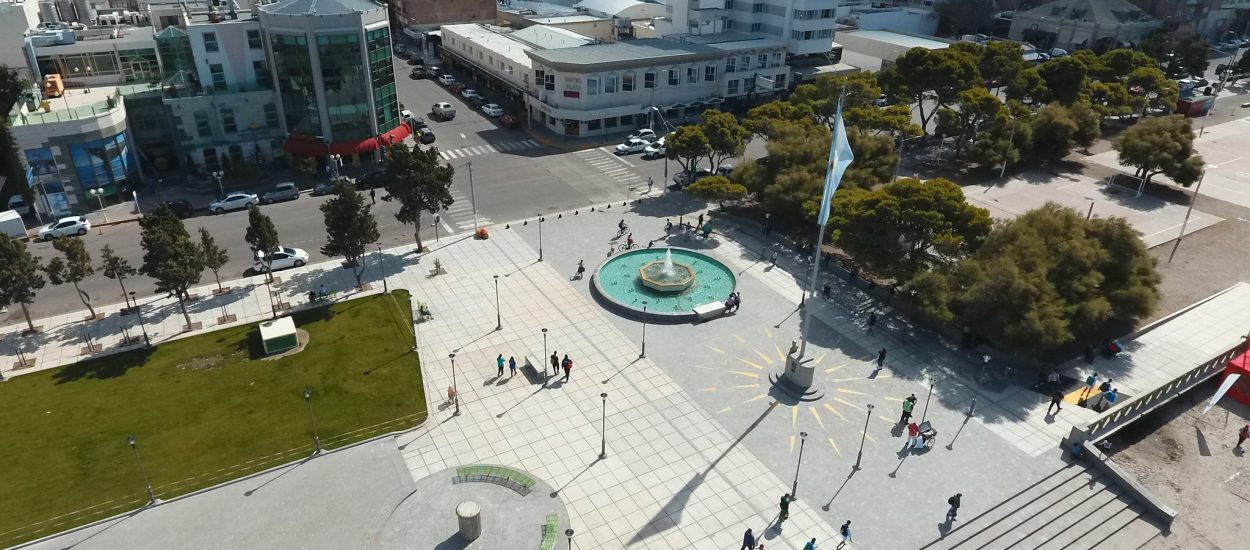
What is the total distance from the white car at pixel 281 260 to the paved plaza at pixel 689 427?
1141mm

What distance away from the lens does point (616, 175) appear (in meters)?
74.9

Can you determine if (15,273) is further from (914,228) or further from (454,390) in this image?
(914,228)

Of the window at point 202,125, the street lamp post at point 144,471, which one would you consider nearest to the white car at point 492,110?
the window at point 202,125

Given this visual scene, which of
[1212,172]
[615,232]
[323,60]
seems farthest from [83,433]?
[1212,172]

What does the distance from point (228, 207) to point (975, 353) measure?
61221mm

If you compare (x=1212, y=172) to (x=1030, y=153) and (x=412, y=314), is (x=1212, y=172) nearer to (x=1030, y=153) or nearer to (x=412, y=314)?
(x=1030, y=153)

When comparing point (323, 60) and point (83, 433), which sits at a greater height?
point (323, 60)

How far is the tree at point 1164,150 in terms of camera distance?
69.4 metres

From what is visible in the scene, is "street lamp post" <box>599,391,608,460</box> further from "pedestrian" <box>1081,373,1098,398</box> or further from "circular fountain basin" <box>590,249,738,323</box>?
"pedestrian" <box>1081,373,1098,398</box>

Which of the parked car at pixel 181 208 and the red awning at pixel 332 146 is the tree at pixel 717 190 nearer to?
the red awning at pixel 332 146

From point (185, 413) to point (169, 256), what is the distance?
36.3 ft

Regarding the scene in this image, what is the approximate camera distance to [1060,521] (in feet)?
111

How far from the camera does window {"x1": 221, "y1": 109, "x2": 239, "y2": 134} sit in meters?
70.6

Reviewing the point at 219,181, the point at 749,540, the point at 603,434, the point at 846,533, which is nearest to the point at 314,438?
the point at 603,434
